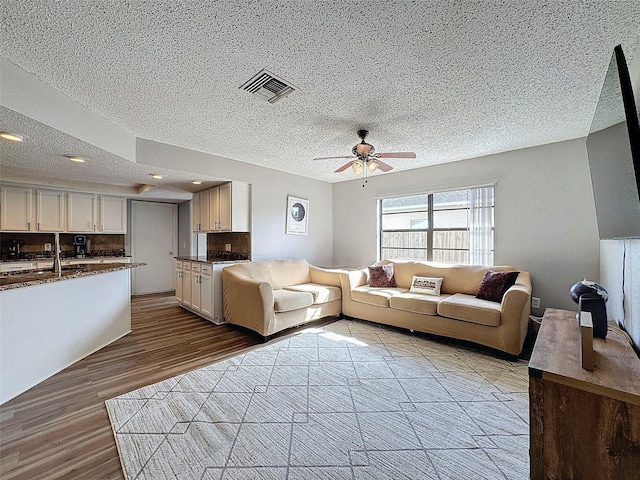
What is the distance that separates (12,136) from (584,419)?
14.0ft

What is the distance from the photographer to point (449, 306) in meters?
3.23

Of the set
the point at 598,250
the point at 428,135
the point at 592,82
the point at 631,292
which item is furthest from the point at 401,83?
the point at 598,250

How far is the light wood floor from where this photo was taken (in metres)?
1.54

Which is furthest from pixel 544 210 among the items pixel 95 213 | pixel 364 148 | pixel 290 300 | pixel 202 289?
pixel 95 213

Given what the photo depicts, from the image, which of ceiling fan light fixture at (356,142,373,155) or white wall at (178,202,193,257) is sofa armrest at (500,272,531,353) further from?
white wall at (178,202,193,257)

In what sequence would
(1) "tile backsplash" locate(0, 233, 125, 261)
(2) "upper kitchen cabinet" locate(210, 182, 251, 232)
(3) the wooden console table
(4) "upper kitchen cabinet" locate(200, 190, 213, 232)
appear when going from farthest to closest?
(4) "upper kitchen cabinet" locate(200, 190, 213, 232)
(1) "tile backsplash" locate(0, 233, 125, 261)
(2) "upper kitchen cabinet" locate(210, 182, 251, 232)
(3) the wooden console table

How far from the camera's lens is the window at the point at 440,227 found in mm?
4023

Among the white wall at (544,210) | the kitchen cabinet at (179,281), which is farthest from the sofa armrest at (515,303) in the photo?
the kitchen cabinet at (179,281)

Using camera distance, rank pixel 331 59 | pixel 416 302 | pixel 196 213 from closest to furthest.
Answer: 1. pixel 331 59
2. pixel 416 302
3. pixel 196 213

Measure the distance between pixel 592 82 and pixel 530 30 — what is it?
1.04 m

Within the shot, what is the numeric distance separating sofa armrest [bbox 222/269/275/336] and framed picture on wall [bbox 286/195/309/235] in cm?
158

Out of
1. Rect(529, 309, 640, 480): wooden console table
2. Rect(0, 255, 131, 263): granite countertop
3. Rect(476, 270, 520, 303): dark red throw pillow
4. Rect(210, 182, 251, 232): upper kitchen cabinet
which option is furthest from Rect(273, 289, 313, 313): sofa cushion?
Rect(0, 255, 131, 263): granite countertop

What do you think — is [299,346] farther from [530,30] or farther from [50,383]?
[530,30]

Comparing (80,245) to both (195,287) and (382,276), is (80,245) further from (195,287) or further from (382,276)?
(382,276)
